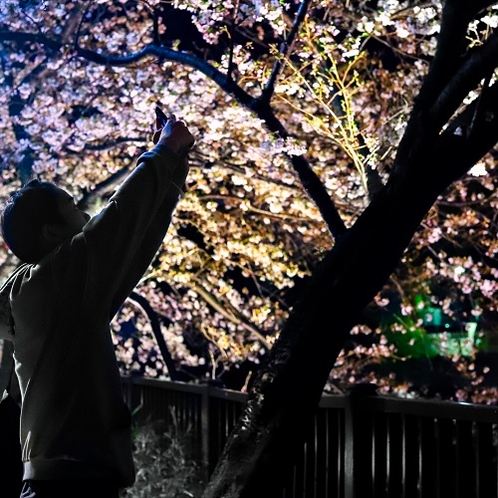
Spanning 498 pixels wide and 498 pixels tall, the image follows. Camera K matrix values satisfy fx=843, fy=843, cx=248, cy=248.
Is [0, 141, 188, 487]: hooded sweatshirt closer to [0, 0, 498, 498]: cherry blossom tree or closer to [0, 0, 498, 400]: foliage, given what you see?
[0, 0, 498, 498]: cherry blossom tree

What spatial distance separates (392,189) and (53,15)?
8.66m

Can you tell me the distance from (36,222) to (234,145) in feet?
30.2

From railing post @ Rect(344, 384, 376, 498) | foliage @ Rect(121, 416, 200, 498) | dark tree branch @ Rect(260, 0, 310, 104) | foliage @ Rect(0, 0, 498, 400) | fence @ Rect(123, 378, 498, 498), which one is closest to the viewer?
fence @ Rect(123, 378, 498, 498)

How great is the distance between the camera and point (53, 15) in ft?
40.6

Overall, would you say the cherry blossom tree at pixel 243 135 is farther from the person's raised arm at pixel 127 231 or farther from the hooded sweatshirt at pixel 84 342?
the hooded sweatshirt at pixel 84 342

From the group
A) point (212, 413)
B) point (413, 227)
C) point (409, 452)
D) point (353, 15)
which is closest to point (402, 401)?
point (409, 452)

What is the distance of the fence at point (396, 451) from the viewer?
15.4ft

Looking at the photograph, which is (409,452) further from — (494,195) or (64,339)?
(494,195)

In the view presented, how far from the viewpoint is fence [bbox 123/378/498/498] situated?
185 inches

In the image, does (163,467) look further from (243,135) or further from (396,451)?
(243,135)

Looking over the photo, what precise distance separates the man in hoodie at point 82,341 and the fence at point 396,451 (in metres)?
2.46

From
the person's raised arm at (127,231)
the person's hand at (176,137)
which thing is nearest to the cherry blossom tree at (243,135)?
the person's hand at (176,137)

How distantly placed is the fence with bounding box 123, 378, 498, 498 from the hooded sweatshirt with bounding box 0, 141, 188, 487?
2.48 meters

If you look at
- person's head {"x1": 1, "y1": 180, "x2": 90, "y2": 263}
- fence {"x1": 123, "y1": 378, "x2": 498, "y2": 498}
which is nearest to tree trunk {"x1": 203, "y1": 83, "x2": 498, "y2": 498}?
fence {"x1": 123, "y1": 378, "x2": 498, "y2": 498}
